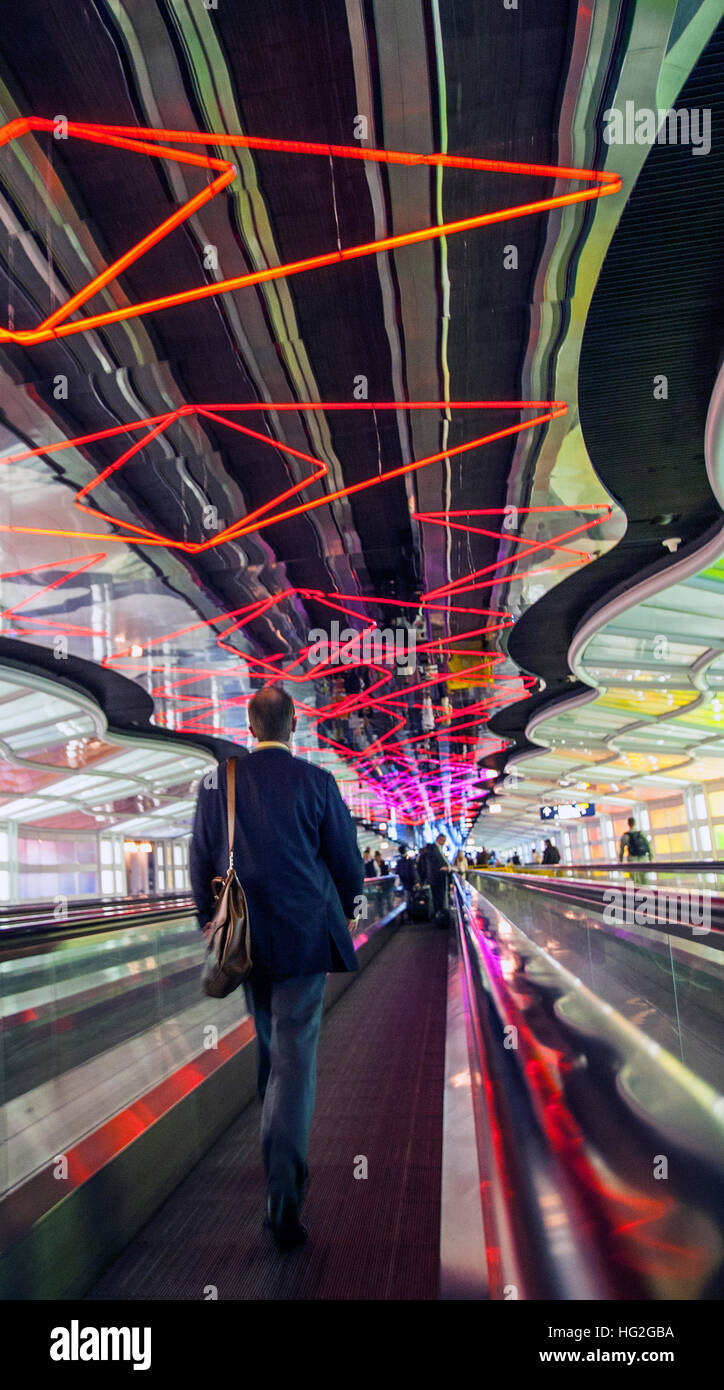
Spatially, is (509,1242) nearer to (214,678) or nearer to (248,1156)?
(248,1156)

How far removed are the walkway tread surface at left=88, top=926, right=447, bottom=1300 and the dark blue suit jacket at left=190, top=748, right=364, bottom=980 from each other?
88 cm

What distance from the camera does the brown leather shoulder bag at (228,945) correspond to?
10.0 feet

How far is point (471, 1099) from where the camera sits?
4598 millimetres

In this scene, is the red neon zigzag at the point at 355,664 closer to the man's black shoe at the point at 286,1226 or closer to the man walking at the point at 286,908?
the man walking at the point at 286,908

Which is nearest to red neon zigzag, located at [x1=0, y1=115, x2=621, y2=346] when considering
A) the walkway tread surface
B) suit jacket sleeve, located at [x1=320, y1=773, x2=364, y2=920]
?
suit jacket sleeve, located at [x1=320, y1=773, x2=364, y2=920]

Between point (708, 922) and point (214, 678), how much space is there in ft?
64.3

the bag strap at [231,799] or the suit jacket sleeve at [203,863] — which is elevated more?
the bag strap at [231,799]

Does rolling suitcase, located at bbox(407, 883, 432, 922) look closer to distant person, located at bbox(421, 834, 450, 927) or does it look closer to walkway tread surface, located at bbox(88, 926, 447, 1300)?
distant person, located at bbox(421, 834, 450, 927)

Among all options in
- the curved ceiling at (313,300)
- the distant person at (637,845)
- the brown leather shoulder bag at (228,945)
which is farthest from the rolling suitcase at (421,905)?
the brown leather shoulder bag at (228,945)

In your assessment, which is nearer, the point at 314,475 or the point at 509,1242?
the point at 509,1242

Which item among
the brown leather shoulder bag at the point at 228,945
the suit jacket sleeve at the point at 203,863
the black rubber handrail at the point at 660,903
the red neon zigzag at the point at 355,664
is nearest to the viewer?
the brown leather shoulder bag at the point at 228,945

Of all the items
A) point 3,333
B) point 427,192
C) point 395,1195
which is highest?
point 427,192

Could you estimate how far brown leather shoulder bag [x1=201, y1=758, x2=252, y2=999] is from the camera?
10.0ft
